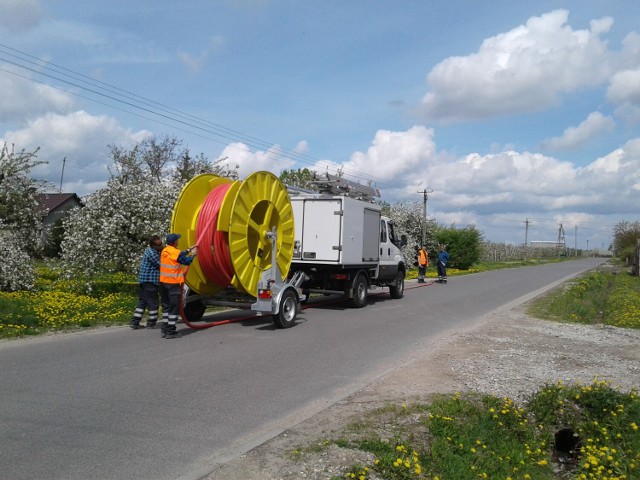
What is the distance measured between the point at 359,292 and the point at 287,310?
4.17m

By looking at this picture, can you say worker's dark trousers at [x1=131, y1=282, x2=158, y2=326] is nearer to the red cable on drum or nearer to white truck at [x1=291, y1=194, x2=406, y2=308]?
the red cable on drum

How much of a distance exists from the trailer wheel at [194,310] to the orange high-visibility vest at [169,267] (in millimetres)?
1918

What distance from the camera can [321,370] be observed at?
7773 mm

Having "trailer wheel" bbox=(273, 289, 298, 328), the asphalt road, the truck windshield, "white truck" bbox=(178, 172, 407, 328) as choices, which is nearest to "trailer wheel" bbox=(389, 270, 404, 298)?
"white truck" bbox=(178, 172, 407, 328)

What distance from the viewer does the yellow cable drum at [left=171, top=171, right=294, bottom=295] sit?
1055 cm

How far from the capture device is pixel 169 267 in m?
9.75

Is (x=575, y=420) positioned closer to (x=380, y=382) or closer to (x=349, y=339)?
(x=380, y=382)

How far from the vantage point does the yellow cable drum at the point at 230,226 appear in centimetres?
1055

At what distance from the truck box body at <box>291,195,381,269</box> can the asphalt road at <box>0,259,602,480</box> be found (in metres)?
2.75

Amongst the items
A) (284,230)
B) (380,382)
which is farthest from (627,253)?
(380,382)

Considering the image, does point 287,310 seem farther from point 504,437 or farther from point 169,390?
point 504,437

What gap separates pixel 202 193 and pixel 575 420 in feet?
26.3

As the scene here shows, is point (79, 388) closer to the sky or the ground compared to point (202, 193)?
closer to the ground

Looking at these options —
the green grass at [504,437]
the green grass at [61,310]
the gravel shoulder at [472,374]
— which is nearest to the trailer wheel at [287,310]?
the gravel shoulder at [472,374]
